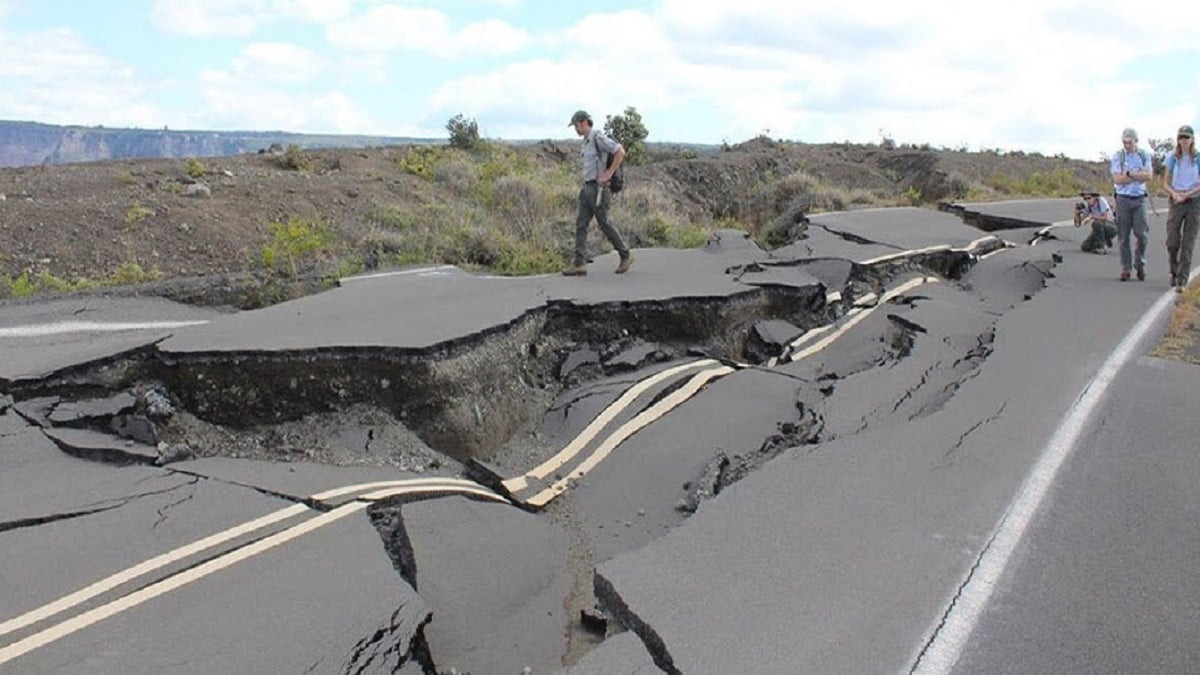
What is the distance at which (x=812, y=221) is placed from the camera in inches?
648

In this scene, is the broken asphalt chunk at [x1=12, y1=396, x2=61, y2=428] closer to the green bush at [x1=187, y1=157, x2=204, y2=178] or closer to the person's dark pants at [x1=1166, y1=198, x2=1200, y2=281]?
the person's dark pants at [x1=1166, y1=198, x2=1200, y2=281]

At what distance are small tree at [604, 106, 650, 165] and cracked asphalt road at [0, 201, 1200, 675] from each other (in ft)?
54.3

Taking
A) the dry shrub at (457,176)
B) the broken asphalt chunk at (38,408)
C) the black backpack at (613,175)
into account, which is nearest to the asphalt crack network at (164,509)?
the broken asphalt chunk at (38,408)

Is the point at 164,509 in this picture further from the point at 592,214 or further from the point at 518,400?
the point at 592,214

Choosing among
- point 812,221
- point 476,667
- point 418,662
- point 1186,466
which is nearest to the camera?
point 418,662

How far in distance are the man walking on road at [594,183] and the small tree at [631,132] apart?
15.1 m

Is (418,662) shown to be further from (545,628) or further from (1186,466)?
(1186,466)

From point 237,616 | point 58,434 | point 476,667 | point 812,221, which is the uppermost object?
point 812,221

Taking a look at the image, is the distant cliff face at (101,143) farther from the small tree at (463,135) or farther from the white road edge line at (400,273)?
the white road edge line at (400,273)

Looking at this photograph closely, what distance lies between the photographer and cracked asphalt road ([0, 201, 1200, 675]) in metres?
4.27

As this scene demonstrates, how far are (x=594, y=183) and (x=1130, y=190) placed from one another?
6.84m

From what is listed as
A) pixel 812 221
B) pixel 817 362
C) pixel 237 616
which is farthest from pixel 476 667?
pixel 812 221

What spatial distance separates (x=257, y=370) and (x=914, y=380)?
5.58 meters

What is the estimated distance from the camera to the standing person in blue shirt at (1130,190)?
1159 cm
